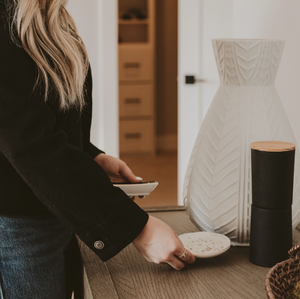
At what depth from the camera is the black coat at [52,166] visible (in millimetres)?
588

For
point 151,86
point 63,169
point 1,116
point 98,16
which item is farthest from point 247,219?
point 151,86

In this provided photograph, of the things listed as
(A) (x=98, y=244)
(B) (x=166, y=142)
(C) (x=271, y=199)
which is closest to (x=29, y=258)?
(A) (x=98, y=244)

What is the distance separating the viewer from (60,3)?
26.3 inches

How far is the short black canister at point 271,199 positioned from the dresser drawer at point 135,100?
149 inches

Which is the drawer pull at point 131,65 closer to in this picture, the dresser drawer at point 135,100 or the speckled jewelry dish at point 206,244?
the dresser drawer at point 135,100

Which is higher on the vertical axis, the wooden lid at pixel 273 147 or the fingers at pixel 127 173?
the wooden lid at pixel 273 147

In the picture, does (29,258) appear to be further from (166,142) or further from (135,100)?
(166,142)

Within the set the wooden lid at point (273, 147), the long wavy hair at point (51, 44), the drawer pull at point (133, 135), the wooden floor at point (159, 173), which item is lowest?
the wooden floor at point (159, 173)

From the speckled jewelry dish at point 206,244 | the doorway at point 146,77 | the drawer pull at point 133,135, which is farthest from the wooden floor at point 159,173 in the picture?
the speckled jewelry dish at point 206,244

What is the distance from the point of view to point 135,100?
4.43 metres

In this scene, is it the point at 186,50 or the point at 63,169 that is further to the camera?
the point at 186,50

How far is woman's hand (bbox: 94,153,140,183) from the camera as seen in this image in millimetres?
Result: 955

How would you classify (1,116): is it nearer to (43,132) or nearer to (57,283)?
(43,132)

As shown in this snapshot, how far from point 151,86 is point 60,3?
12.5ft
